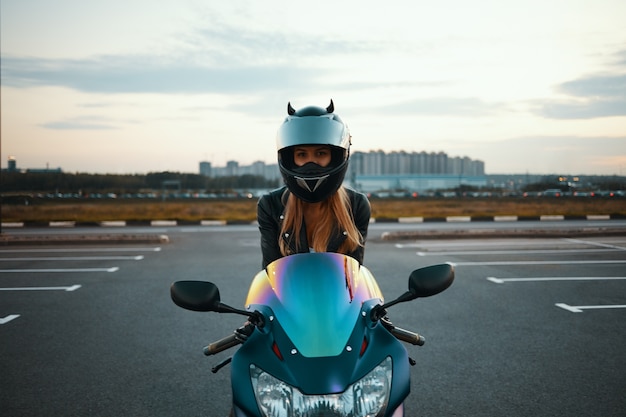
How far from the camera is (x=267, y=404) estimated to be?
158 centimetres

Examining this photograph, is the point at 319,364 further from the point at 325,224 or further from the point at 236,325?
the point at 236,325

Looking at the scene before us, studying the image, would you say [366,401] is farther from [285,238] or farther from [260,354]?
[285,238]

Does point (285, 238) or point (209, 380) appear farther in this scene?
point (209, 380)

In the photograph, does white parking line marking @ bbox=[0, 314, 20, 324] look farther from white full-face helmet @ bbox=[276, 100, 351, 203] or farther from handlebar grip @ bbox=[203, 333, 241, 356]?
white full-face helmet @ bbox=[276, 100, 351, 203]

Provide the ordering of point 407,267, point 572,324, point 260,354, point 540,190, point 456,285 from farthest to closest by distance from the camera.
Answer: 1. point 540,190
2. point 407,267
3. point 456,285
4. point 572,324
5. point 260,354

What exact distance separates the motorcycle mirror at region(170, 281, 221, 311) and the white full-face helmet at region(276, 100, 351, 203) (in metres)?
0.67

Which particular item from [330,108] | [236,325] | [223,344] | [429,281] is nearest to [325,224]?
[330,108]

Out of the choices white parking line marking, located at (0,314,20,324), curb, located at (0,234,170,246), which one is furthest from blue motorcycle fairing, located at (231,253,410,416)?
curb, located at (0,234,170,246)

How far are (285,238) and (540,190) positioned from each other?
2568 inches

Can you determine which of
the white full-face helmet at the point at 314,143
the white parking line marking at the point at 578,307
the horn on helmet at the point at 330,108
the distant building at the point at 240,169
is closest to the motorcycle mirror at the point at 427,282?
the white full-face helmet at the point at 314,143

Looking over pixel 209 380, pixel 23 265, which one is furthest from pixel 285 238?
pixel 23 265

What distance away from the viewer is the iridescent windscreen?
164 cm

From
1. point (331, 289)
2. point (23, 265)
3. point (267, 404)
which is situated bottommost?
point (23, 265)

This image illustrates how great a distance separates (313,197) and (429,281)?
699 mm
